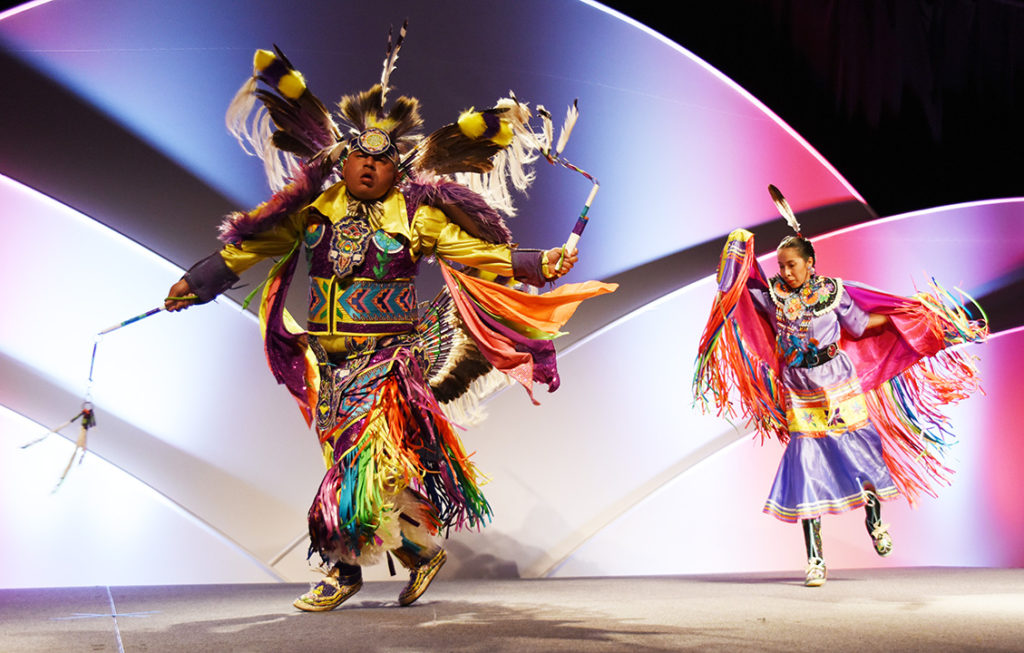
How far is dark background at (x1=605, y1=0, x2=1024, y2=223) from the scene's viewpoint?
445 centimetres

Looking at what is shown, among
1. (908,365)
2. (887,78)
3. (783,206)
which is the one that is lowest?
(908,365)

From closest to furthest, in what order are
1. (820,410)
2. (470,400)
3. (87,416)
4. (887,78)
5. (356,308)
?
(356,308) → (87,416) → (470,400) → (820,410) → (887,78)

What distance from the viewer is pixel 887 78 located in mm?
4551

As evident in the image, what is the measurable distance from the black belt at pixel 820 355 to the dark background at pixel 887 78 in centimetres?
101

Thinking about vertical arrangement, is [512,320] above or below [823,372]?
above

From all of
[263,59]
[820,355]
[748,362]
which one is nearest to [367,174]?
[263,59]

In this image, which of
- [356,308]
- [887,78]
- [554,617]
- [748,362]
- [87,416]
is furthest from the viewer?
[887,78]

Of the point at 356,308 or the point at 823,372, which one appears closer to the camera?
the point at 356,308

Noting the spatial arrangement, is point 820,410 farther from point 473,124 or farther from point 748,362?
point 473,124

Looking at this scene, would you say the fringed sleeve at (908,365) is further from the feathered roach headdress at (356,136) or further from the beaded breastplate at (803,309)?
the feathered roach headdress at (356,136)

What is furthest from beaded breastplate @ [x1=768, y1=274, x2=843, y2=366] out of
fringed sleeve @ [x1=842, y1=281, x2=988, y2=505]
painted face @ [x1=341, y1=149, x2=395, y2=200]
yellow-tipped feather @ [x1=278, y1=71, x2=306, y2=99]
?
yellow-tipped feather @ [x1=278, y1=71, x2=306, y2=99]

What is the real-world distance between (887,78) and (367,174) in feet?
8.72

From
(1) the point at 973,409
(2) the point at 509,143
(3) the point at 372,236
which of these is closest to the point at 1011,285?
(1) the point at 973,409

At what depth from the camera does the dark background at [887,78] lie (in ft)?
14.6
